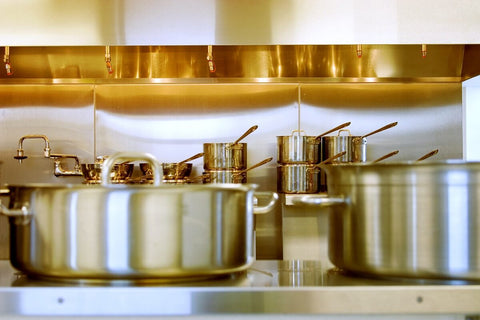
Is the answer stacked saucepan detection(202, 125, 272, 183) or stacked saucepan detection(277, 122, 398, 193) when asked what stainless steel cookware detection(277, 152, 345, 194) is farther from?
stacked saucepan detection(202, 125, 272, 183)

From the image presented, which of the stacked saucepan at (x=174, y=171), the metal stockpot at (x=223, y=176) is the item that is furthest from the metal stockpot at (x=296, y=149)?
the stacked saucepan at (x=174, y=171)

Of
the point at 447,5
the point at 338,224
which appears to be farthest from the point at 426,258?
the point at 447,5

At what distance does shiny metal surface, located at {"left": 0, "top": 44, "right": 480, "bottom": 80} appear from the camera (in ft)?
9.73

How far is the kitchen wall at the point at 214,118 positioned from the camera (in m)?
3.02

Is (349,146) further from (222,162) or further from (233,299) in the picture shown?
(233,299)

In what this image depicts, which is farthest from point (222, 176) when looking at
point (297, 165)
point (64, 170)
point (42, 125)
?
point (42, 125)

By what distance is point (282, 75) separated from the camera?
3.03 m

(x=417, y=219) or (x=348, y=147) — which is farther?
(x=348, y=147)

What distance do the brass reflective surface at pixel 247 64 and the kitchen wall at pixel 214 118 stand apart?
0.04 meters

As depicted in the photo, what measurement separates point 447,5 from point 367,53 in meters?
0.66

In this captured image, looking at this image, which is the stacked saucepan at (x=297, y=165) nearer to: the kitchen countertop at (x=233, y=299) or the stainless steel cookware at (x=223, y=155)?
the stainless steel cookware at (x=223, y=155)

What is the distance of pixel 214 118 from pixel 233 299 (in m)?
1.96

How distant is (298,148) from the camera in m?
2.75

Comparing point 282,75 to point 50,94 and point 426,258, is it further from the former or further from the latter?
point 426,258
